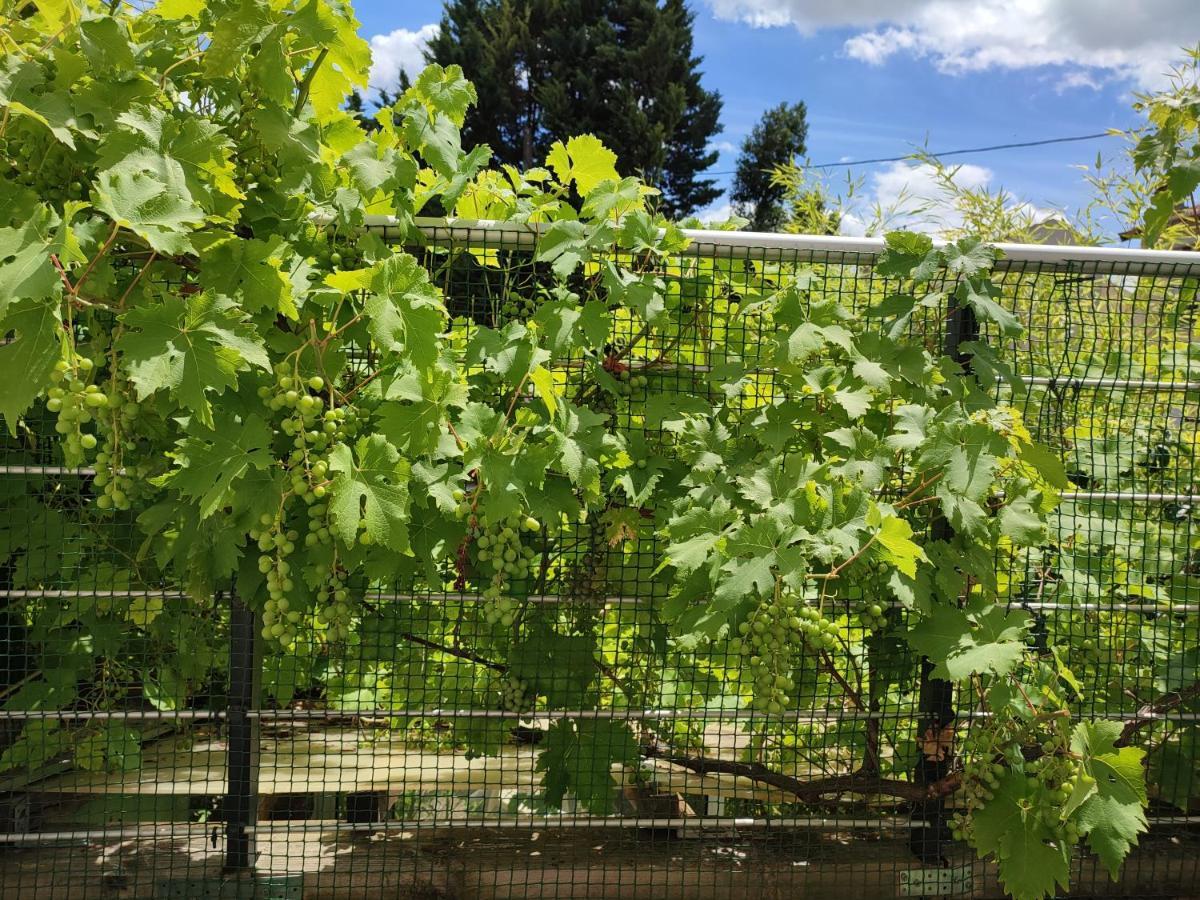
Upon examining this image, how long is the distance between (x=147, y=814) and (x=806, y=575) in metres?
1.95

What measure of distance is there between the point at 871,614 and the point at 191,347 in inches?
61.9

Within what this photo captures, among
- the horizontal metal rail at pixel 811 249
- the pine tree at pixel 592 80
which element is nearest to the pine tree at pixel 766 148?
the pine tree at pixel 592 80

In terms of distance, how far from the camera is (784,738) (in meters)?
2.82

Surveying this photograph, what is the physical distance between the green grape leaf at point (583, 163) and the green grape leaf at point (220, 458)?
35.6 inches

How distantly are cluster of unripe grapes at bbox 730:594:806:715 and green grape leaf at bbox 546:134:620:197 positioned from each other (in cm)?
103

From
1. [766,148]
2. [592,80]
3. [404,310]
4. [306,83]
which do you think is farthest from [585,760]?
[766,148]

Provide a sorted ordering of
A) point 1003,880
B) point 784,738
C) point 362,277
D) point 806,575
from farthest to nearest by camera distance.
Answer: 1. point 784,738
2. point 1003,880
3. point 806,575
4. point 362,277

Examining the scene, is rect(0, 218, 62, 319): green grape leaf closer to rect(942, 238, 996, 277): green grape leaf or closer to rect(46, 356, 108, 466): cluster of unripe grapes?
rect(46, 356, 108, 466): cluster of unripe grapes

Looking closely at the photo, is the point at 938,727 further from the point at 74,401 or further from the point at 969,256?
the point at 74,401

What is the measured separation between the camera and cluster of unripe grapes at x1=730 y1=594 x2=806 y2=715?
6.52ft

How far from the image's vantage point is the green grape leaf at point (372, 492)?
179cm

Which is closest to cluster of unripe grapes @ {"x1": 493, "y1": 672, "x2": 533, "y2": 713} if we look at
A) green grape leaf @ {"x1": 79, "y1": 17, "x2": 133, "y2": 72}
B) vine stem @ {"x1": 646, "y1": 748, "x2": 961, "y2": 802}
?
vine stem @ {"x1": 646, "y1": 748, "x2": 961, "y2": 802}

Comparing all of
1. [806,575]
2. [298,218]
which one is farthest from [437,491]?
[806,575]

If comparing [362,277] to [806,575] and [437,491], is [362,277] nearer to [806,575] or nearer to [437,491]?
[437,491]
